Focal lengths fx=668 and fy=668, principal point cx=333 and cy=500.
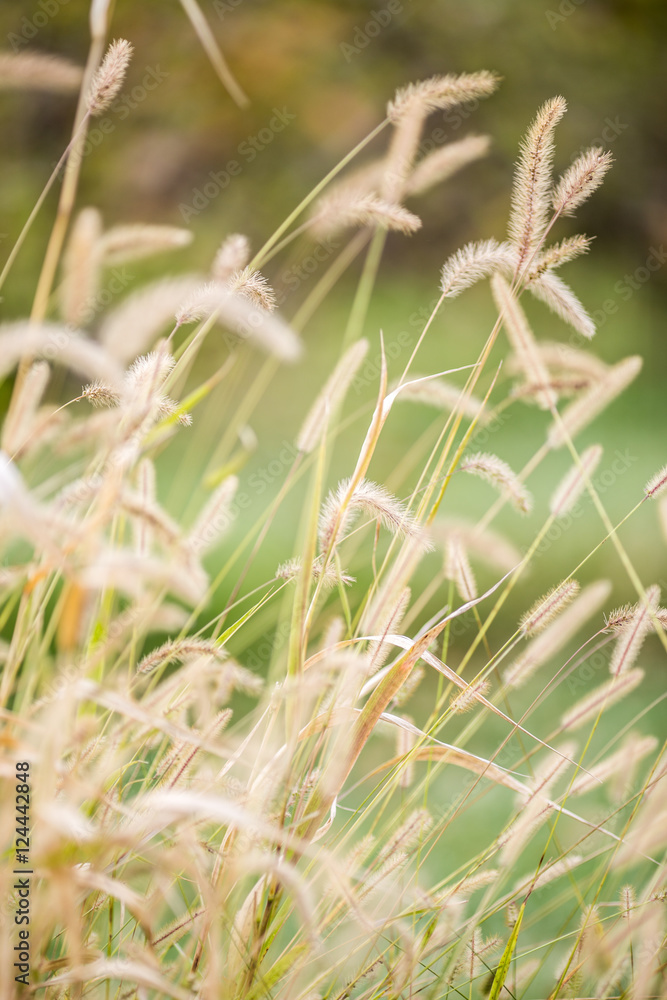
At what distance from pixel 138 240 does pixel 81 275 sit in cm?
8

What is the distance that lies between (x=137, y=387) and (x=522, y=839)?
0.48 meters

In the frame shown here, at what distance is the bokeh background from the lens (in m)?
2.54

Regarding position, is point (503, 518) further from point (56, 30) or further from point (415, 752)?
point (56, 30)

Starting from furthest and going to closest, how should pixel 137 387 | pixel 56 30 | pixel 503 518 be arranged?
pixel 56 30
pixel 503 518
pixel 137 387

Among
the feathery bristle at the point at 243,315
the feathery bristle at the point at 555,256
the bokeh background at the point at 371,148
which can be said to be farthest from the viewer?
the bokeh background at the point at 371,148

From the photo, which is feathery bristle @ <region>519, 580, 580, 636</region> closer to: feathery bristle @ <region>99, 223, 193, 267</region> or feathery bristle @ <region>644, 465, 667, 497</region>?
feathery bristle @ <region>644, 465, 667, 497</region>

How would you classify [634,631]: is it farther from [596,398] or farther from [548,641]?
[596,398]

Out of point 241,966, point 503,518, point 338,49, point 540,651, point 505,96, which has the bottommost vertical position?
point 241,966

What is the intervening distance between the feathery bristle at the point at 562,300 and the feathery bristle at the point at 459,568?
8.2 inches

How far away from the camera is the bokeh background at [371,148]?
2535mm

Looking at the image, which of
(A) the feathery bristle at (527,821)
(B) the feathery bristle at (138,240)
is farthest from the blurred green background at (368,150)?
(A) the feathery bristle at (527,821)

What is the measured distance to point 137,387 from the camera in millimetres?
505

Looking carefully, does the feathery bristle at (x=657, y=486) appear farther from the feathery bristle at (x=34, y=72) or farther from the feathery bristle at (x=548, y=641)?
the feathery bristle at (x=34, y=72)

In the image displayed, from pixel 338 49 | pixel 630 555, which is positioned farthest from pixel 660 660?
pixel 338 49
